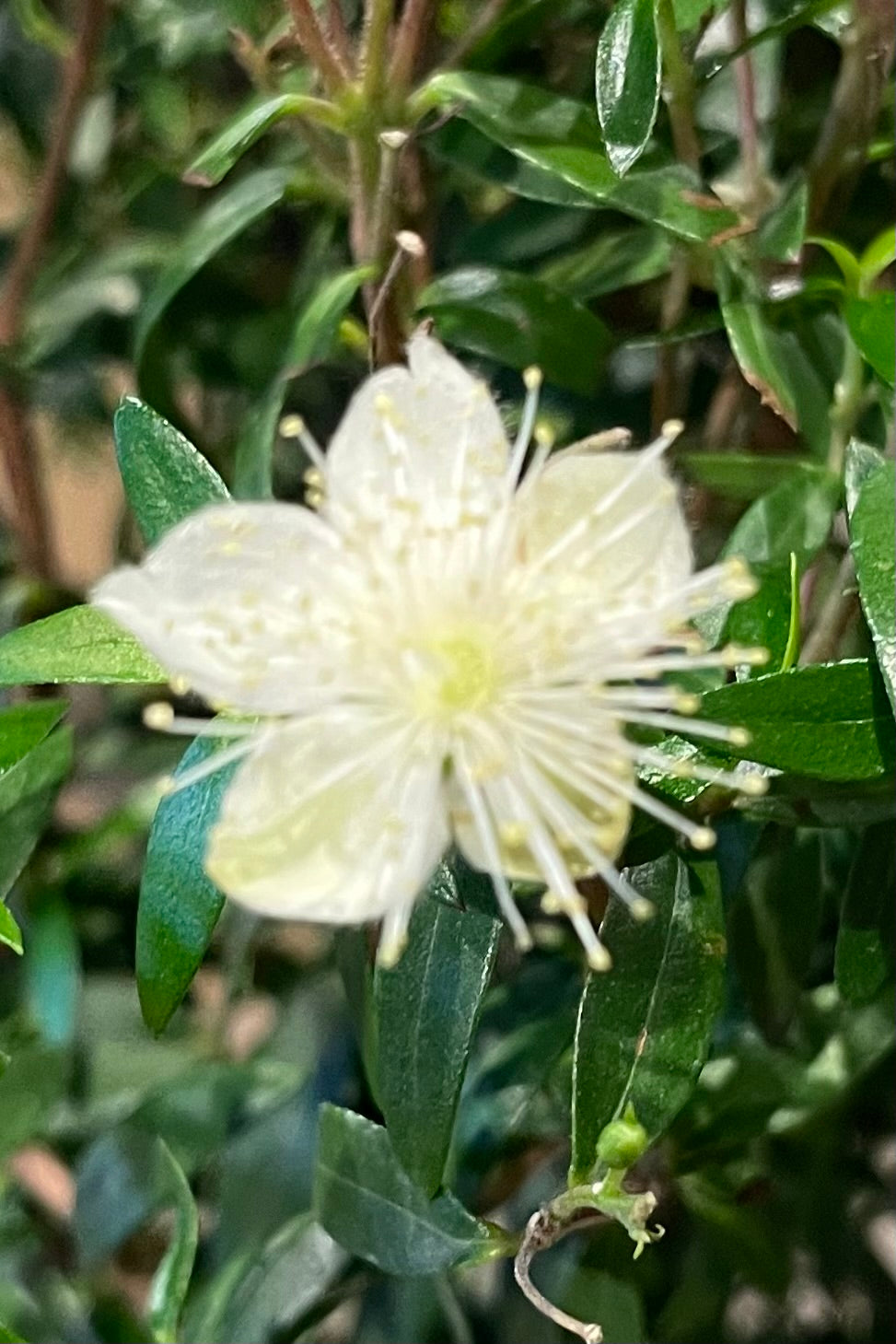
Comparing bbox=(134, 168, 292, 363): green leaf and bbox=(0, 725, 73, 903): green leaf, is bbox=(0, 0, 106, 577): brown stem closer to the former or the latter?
bbox=(134, 168, 292, 363): green leaf

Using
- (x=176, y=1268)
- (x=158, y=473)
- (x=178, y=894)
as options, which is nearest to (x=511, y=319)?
(x=158, y=473)

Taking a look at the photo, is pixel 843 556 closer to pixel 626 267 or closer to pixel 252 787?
pixel 626 267

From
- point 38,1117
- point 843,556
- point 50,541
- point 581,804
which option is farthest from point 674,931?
point 50,541

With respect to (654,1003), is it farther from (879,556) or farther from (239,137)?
(239,137)

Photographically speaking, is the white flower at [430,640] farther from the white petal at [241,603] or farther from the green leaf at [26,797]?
the green leaf at [26,797]

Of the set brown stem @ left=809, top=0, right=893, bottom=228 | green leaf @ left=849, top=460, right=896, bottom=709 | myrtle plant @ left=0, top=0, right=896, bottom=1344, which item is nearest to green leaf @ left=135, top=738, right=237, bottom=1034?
myrtle plant @ left=0, top=0, right=896, bottom=1344

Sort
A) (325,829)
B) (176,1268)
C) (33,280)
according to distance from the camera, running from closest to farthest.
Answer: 1. (325,829)
2. (176,1268)
3. (33,280)
